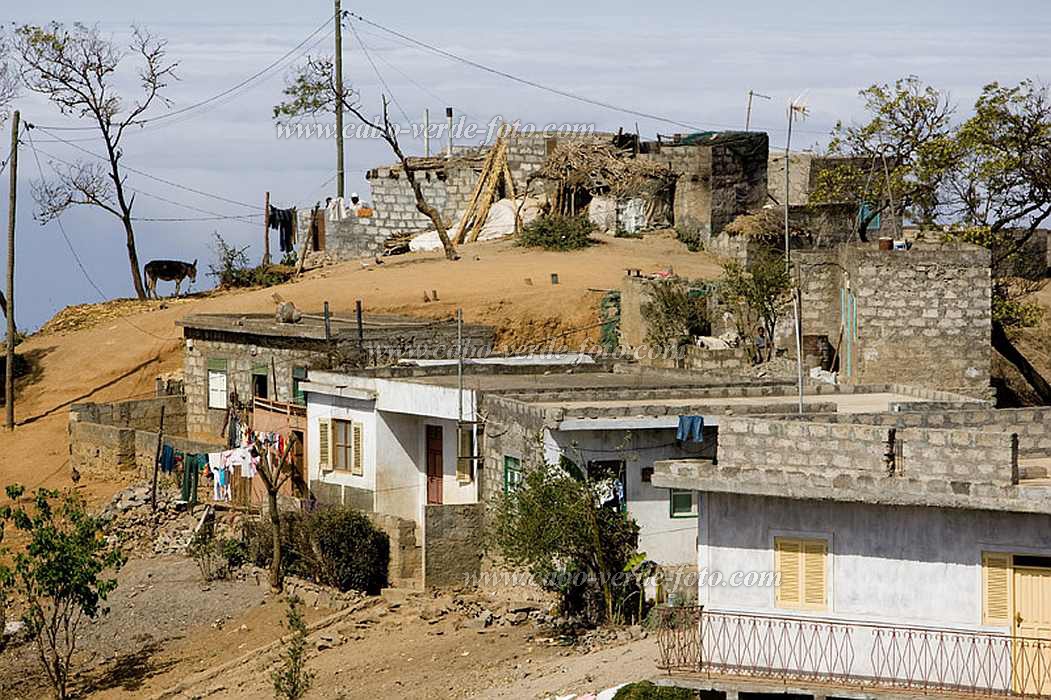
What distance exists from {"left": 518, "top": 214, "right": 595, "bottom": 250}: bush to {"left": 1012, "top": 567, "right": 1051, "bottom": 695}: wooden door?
27.4 m

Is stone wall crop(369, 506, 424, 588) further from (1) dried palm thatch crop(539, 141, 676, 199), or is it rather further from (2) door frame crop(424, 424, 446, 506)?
(1) dried palm thatch crop(539, 141, 676, 199)

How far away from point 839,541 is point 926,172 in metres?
18.2

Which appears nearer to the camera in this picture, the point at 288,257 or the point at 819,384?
the point at 819,384

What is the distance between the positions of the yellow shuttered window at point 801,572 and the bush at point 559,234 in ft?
86.2

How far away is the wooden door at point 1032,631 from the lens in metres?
17.3

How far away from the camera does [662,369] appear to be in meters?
32.1

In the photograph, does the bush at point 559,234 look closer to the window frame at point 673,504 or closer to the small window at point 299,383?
the small window at point 299,383

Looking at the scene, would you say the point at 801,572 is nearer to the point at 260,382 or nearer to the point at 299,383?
the point at 299,383

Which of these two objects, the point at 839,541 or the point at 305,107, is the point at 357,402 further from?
the point at 305,107

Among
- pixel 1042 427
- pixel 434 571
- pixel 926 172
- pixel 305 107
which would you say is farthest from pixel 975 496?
pixel 305 107

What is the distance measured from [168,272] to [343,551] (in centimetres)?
2311

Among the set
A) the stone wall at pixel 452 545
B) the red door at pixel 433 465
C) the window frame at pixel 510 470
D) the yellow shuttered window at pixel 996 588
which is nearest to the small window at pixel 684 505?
the window frame at pixel 510 470

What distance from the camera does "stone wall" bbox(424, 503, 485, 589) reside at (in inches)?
1056

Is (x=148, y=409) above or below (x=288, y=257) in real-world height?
below
